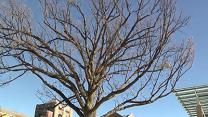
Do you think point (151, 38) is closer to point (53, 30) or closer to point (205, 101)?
point (53, 30)

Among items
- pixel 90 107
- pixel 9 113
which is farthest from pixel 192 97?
pixel 9 113

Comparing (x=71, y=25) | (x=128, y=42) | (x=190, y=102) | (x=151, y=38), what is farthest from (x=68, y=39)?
(x=190, y=102)

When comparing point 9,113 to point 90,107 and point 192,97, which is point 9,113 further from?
point 90,107

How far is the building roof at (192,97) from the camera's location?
61.6 ft

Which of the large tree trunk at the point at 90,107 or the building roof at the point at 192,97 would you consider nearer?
the large tree trunk at the point at 90,107

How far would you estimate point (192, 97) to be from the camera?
1972 cm

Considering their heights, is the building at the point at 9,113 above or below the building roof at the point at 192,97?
above

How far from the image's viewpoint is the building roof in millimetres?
18766

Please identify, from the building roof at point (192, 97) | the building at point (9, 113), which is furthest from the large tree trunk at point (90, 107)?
the building at point (9, 113)

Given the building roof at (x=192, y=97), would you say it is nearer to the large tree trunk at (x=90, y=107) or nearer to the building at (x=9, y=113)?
the large tree trunk at (x=90, y=107)

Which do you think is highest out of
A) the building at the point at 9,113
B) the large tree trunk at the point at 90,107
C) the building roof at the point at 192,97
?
the building at the point at 9,113

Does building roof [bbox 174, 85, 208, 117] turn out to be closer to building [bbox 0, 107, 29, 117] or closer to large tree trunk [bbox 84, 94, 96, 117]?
large tree trunk [bbox 84, 94, 96, 117]

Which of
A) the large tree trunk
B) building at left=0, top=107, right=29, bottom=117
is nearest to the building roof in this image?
the large tree trunk

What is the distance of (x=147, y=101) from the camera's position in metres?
12.3
